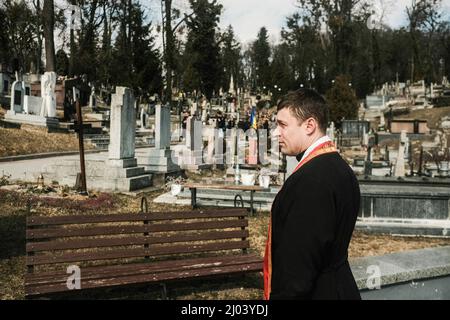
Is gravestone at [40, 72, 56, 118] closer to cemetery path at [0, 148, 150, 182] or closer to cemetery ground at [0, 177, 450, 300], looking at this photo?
cemetery path at [0, 148, 150, 182]

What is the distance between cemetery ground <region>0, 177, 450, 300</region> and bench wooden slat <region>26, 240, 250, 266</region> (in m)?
0.38

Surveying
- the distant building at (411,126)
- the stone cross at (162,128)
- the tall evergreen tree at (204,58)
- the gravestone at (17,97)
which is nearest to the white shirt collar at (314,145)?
the stone cross at (162,128)

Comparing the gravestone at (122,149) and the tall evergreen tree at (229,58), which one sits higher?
the tall evergreen tree at (229,58)

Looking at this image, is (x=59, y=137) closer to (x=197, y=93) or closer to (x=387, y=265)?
(x=387, y=265)

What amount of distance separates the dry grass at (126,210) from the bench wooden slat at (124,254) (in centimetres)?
38

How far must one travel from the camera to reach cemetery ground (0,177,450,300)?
492 centimetres

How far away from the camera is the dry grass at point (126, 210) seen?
4.91 m

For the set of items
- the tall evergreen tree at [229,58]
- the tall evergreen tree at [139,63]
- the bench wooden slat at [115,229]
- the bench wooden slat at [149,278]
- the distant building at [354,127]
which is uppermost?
the tall evergreen tree at [229,58]

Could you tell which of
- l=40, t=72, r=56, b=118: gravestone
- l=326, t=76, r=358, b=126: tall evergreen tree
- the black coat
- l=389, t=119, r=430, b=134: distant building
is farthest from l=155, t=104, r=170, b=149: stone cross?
l=389, t=119, r=430, b=134: distant building

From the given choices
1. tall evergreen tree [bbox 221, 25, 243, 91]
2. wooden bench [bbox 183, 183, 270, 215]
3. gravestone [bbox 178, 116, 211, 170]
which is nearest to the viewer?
wooden bench [bbox 183, 183, 270, 215]

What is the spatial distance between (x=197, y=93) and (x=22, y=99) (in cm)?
2716

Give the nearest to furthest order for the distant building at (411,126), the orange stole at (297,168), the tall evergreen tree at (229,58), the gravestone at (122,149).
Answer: the orange stole at (297,168) → the gravestone at (122,149) → the distant building at (411,126) → the tall evergreen tree at (229,58)

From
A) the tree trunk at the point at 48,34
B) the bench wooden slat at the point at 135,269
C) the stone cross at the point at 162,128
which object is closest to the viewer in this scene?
Answer: the bench wooden slat at the point at 135,269

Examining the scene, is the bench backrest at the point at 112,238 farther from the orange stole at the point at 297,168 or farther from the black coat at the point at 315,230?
the black coat at the point at 315,230
